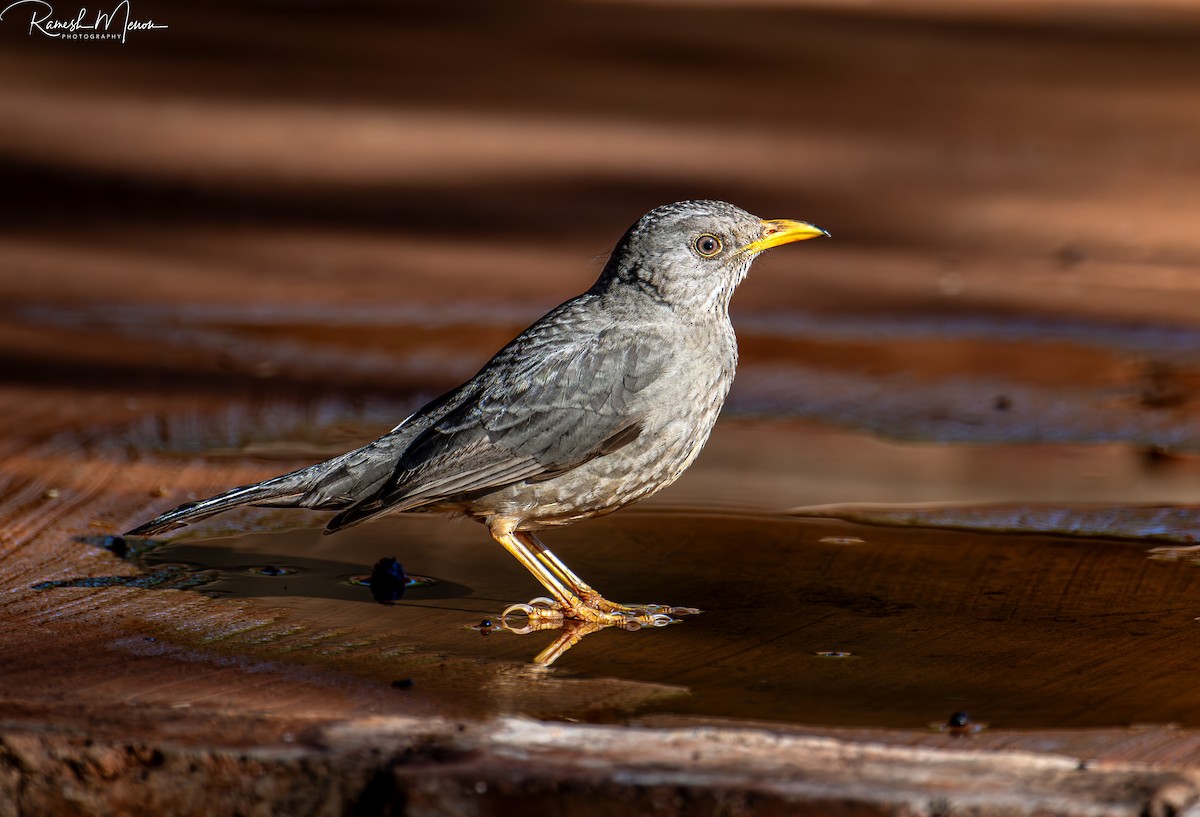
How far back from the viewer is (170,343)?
22.1ft

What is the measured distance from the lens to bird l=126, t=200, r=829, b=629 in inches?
156

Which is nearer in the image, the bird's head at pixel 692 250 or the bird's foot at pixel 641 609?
the bird's foot at pixel 641 609

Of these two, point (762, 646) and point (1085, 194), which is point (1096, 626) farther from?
point (1085, 194)

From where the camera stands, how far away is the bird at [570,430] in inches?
156

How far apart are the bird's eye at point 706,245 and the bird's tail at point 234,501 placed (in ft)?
4.25

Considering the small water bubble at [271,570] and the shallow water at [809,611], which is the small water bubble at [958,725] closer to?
the shallow water at [809,611]

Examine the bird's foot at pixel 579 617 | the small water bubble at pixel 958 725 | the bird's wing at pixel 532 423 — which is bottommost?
the small water bubble at pixel 958 725

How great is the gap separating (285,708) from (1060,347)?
15.5 feet

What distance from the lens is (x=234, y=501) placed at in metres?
3.91

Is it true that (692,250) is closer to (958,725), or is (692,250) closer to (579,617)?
(579,617)
